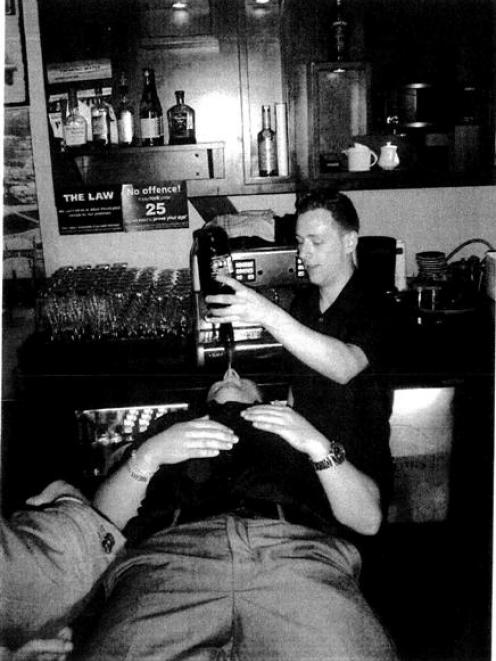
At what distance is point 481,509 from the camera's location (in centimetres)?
233

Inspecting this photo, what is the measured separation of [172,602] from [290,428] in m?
0.42

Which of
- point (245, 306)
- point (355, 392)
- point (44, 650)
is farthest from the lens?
point (355, 392)

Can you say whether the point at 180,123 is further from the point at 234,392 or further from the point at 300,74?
the point at 234,392

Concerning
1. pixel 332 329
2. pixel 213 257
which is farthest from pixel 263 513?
pixel 213 257

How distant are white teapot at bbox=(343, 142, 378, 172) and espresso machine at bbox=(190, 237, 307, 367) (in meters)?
0.40

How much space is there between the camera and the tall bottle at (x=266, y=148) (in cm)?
245

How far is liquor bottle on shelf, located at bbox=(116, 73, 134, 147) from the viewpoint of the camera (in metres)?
2.44

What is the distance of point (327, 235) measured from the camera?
76.8 inches

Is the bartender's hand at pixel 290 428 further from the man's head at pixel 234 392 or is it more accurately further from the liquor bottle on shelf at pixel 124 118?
the liquor bottle on shelf at pixel 124 118

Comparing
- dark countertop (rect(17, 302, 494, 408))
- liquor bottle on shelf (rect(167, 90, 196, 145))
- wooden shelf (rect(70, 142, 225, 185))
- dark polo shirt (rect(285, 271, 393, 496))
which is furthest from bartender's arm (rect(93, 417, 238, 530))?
liquor bottle on shelf (rect(167, 90, 196, 145))

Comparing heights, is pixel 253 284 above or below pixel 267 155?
below

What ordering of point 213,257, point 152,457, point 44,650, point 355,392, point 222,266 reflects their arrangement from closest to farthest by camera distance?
point 44,650, point 152,457, point 355,392, point 222,266, point 213,257

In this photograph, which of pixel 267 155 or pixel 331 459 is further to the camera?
pixel 267 155

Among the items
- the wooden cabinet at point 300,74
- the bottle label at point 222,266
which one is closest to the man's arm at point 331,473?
the bottle label at point 222,266
